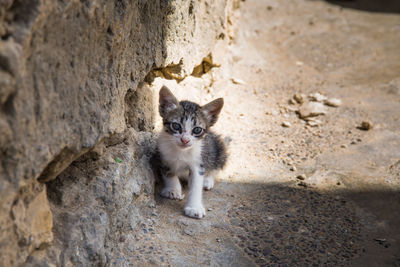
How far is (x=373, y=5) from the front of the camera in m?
9.07

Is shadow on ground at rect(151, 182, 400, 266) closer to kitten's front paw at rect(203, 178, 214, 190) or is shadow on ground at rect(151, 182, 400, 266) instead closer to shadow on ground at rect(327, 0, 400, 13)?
kitten's front paw at rect(203, 178, 214, 190)

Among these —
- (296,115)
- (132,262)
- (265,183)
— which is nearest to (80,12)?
(132,262)

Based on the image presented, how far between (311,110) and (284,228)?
222cm

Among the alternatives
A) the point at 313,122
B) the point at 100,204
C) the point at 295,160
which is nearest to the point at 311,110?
the point at 313,122

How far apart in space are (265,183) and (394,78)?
10.3ft

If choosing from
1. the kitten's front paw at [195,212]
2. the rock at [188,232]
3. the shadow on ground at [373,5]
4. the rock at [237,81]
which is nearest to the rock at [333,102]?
the rock at [237,81]

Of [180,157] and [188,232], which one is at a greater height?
[180,157]

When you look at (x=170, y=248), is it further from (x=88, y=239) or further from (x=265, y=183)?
(x=265, y=183)

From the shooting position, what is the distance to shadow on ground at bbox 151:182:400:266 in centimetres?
289

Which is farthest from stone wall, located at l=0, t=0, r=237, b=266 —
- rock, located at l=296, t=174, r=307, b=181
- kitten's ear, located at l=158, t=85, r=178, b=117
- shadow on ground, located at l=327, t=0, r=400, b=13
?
shadow on ground, located at l=327, t=0, r=400, b=13

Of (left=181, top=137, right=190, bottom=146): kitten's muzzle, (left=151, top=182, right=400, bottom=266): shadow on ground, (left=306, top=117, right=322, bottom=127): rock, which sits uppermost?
(left=181, top=137, right=190, bottom=146): kitten's muzzle

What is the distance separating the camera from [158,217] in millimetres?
3086

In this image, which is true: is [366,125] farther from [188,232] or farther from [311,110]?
[188,232]

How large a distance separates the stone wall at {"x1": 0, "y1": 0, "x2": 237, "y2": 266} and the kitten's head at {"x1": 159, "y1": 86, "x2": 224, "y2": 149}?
8.1 inches
